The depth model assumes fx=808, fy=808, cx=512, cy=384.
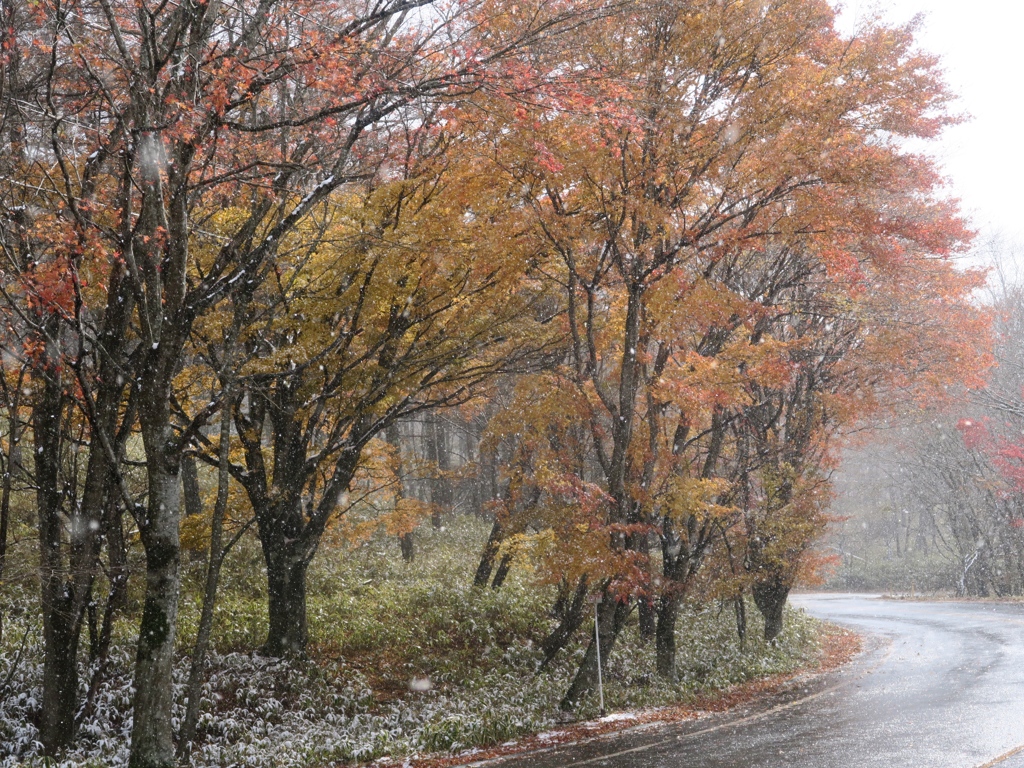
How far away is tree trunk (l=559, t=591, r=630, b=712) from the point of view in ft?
39.2

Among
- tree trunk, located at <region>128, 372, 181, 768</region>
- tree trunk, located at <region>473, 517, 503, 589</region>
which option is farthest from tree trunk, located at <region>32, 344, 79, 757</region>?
tree trunk, located at <region>473, 517, 503, 589</region>

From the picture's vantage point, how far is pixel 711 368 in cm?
1159

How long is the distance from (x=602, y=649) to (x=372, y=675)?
3.58m

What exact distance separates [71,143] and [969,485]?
37805 mm

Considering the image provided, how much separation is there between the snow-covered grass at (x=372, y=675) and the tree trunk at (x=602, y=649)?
0.32 meters

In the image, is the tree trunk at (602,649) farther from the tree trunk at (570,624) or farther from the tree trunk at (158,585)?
the tree trunk at (158,585)

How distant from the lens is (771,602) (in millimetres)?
19562

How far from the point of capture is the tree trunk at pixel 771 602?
63.4 feet

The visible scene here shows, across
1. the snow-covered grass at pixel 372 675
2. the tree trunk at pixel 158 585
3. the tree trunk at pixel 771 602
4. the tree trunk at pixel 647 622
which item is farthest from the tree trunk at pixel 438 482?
the tree trunk at pixel 158 585

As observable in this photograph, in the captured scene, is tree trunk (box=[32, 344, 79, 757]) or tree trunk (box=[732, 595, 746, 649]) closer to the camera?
tree trunk (box=[32, 344, 79, 757])

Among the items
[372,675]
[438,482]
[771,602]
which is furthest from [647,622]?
[438,482]

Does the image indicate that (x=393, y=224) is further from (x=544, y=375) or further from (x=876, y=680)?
(x=876, y=680)

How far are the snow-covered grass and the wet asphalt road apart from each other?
148cm

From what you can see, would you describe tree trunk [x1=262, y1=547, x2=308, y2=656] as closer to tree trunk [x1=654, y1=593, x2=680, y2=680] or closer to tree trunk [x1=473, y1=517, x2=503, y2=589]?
tree trunk [x1=473, y1=517, x2=503, y2=589]
